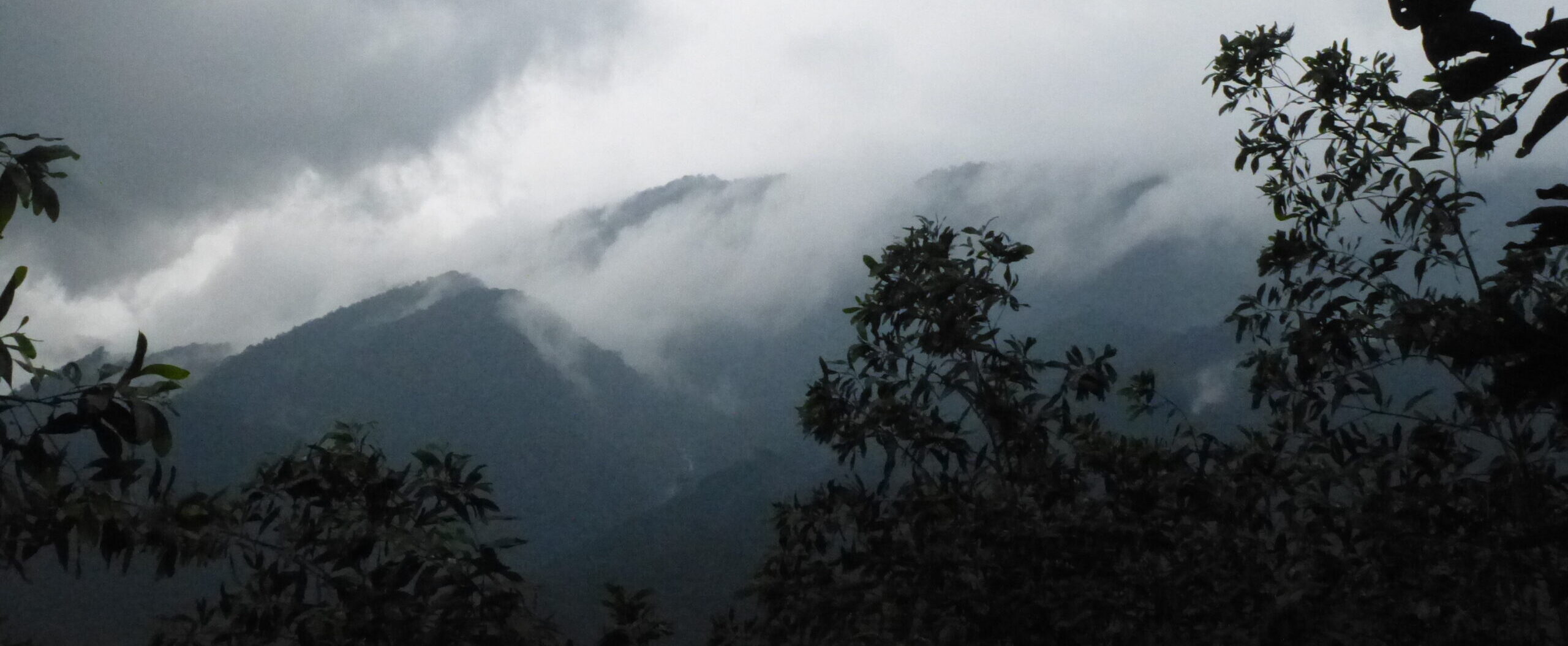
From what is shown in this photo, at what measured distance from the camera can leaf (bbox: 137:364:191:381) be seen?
7.94 feet

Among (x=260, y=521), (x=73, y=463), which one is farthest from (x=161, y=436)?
(x=260, y=521)

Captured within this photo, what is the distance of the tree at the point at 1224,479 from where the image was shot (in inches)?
184

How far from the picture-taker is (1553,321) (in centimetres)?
179

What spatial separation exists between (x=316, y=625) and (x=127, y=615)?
Result: 3502 centimetres

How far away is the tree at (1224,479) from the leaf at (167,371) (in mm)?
3363

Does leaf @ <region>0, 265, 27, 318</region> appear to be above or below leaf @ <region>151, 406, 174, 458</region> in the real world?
above

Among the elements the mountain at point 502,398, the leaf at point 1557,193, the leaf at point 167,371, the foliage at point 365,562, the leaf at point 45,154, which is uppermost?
the mountain at point 502,398

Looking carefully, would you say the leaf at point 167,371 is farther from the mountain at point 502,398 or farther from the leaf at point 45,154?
the mountain at point 502,398

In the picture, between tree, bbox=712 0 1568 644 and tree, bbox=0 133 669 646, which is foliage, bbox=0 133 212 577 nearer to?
tree, bbox=0 133 669 646

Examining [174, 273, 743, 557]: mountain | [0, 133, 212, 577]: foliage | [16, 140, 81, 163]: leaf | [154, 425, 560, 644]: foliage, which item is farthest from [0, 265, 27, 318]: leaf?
[174, 273, 743, 557]: mountain

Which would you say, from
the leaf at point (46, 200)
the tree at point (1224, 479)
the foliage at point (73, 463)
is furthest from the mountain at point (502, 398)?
the leaf at point (46, 200)

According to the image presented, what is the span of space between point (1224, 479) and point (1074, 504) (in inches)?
34.6

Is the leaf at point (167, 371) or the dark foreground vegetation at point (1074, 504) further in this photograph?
the dark foreground vegetation at point (1074, 504)

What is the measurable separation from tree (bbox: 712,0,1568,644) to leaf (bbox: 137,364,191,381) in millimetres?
3363
